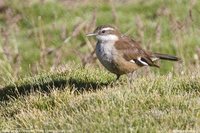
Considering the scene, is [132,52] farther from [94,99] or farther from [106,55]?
[94,99]

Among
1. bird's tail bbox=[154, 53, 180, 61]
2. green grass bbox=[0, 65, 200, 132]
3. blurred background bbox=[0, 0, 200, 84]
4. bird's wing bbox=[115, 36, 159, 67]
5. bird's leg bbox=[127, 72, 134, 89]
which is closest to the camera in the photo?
green grass bbox=[0, 65, 200, 132]

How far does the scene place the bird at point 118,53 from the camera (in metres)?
9.38

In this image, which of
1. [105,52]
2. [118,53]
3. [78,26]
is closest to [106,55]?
[105,52]

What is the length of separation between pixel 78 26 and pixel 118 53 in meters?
2.43

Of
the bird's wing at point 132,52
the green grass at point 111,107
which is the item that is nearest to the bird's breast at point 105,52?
the bird's wing at point 132,52

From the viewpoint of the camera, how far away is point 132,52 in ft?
31.9

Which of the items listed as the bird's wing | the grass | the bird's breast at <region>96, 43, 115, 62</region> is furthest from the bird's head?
the grass

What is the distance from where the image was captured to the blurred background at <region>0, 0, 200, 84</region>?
13.0 metres

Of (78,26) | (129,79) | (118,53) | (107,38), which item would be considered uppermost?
(107,38)

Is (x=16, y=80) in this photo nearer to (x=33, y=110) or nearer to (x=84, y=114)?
(x=33, y=110)

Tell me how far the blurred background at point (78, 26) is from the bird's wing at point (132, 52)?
1.95 meters

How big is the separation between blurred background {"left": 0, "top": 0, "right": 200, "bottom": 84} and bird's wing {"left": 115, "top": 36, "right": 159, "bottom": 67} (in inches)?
76.7

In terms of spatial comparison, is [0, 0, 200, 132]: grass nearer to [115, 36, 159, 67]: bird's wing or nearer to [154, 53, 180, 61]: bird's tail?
[154, 53, 180, 61]: bird's tail

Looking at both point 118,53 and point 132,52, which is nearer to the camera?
point 118,53
